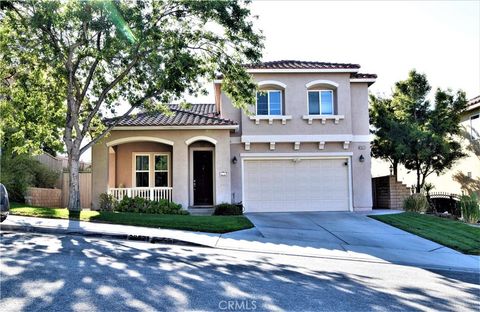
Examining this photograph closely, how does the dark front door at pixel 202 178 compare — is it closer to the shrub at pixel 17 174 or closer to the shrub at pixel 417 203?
the shrub at pixel 17 174

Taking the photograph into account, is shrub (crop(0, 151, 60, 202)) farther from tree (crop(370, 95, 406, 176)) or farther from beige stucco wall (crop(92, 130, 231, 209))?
tree (crop(370, 95, 406, 176))

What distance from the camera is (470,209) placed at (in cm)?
1686

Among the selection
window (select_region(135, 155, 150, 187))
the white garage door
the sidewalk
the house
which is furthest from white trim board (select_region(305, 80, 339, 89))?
the sidewalk

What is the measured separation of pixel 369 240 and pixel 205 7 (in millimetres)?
8573

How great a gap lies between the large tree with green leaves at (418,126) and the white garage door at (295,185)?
3031 mm

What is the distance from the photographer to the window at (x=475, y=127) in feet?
65.6

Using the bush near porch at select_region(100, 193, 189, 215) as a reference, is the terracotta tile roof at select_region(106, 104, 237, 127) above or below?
above

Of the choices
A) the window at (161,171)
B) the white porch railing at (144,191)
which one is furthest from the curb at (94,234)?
the window at (161,171)

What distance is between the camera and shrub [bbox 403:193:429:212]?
18.2 metres

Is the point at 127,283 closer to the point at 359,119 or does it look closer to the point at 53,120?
the point at 53,120

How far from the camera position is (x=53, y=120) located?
15.4 metres

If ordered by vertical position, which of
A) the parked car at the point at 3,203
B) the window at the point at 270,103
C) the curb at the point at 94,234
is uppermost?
the window at the point at 270,103

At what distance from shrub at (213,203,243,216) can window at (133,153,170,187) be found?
145 inches

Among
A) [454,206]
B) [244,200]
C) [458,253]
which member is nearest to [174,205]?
[244,200]
